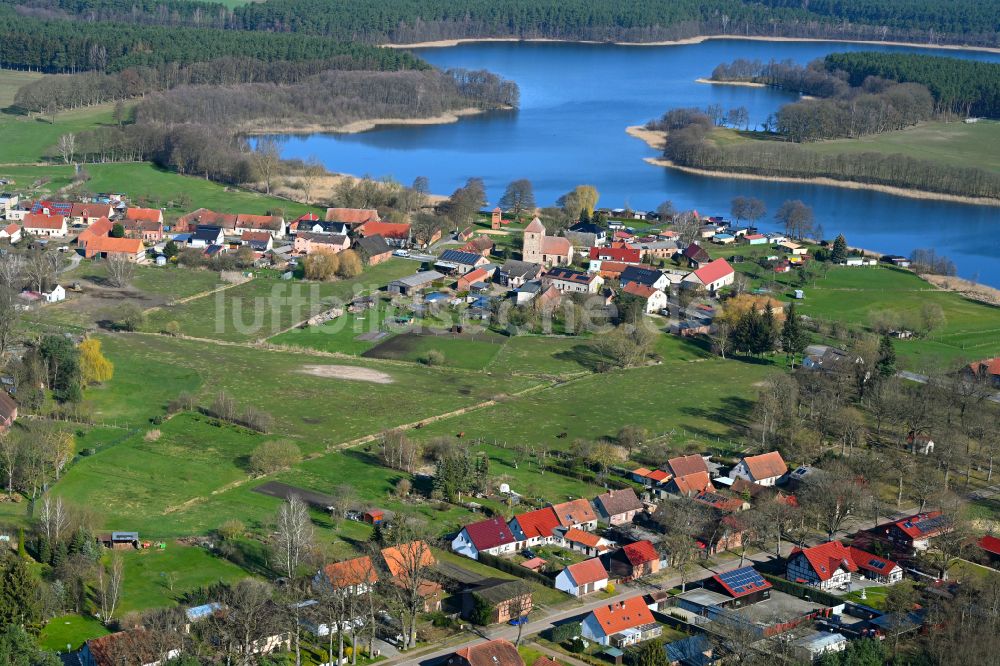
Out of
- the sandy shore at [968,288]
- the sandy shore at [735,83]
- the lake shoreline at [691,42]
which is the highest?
the lake shoreline at [691,42]

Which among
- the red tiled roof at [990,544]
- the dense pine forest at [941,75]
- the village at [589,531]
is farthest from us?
the dense pine forest at [941,75]

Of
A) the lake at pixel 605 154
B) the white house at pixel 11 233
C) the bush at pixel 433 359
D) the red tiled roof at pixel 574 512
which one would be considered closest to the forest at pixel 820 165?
the lake at pixel 605 154

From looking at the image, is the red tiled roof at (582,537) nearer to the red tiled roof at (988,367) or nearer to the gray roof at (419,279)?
the red tiled roof at (988,367)

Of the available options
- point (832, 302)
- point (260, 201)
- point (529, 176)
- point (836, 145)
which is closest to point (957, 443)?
point (832, 302)

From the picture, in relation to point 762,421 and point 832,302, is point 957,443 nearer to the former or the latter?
→ point 762,421

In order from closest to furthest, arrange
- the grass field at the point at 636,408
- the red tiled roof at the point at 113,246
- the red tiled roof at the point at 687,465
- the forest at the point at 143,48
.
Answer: the red tiled roof at the point at 687,465
the grass field at the point at 636,408
the red tiled roof at the point at 113,246
the forest at the point at 143,48

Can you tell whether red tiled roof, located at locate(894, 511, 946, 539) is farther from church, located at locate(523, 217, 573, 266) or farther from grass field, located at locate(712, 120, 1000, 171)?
grass field, located at locate(712, 120, 1000, 171)

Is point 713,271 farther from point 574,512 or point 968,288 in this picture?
point 574,512
